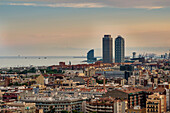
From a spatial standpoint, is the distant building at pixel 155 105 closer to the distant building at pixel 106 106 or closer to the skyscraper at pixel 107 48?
the distant building at pixel 106 106

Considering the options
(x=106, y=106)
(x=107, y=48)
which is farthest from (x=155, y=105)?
(x=107, y=48)

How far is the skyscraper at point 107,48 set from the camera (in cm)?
19300

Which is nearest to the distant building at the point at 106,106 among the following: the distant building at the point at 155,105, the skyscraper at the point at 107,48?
the distant building at the point at 155,105

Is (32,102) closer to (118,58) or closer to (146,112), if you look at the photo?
(146,112)

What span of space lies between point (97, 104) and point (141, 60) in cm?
14306

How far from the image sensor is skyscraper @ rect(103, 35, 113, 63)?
193000 millimetres

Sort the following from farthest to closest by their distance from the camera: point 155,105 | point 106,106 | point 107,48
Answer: point 107,48, point 155,105, point 106,106

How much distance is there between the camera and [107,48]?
193 metres

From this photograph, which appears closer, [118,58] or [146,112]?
[146,112]

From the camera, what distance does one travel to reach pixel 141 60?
176 m

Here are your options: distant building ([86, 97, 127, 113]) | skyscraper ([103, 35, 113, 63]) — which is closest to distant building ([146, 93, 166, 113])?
distant building ([86, 97, 127, 113])

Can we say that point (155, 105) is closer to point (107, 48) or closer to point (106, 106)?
point (106, 106)

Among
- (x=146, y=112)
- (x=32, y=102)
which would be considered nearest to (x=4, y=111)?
(x=32, y=102)

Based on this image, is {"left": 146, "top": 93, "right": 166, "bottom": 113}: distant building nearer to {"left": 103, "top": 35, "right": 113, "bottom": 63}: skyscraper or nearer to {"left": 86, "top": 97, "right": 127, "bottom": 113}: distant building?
{"left": 86, "top": 97, "right": 127, "bottom": 113}: distant building
